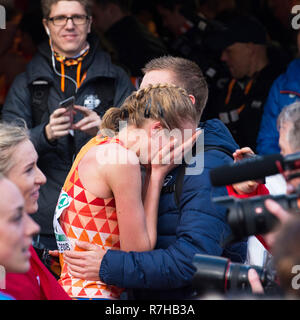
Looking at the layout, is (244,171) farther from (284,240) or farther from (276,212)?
(284,240)

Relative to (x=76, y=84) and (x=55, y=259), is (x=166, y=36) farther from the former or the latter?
(x=55, y=259)

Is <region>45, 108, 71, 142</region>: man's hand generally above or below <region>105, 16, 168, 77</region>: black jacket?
below

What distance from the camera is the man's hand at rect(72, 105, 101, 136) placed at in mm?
3229

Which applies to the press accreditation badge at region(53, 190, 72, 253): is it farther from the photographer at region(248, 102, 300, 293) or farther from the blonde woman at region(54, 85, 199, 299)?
the photographer at region(248, 102, 300, 293)

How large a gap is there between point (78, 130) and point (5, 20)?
1.37 meters

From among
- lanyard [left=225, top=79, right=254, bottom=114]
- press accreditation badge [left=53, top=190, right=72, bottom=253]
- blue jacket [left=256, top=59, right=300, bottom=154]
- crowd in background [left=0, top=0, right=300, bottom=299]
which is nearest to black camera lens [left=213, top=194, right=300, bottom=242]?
crowd in background [left=0, top=0, right=300, bottom=299]

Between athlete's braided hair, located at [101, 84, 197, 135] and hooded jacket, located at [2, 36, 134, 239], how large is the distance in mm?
1027

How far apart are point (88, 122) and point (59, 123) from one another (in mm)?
163

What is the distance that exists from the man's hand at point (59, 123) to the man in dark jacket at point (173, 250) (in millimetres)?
972

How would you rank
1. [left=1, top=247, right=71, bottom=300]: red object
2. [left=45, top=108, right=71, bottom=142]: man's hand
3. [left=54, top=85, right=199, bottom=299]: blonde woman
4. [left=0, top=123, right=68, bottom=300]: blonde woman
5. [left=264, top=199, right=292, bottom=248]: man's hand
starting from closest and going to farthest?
[left=264, top=199, right=292, bottom=248]: man's hand < [left=1, top=247, right=71, bottom=300]: red object < [left=0, top=123, right=68, bottom=300]: blonde woman < [left=54, top=85, right=199, bottom=299]: blonde woman < [left=45, top=108, right=71, bottom=142]: man's hand

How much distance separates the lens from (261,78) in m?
4.17

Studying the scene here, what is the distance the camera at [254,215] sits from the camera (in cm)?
163

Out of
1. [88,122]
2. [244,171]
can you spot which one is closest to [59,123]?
[88,122]

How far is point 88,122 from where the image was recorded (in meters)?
3.25
